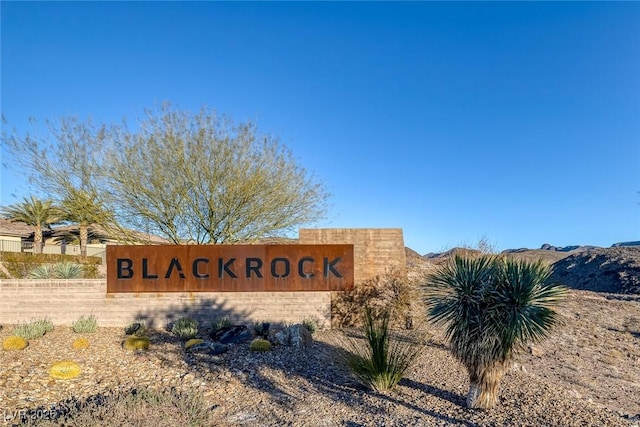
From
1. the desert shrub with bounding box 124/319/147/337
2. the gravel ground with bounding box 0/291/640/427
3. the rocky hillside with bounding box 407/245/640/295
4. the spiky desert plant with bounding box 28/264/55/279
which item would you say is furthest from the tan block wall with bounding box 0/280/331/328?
the rocky hillside with bounding box 407/245/640/295

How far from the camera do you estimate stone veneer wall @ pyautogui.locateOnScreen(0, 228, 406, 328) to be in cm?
1092

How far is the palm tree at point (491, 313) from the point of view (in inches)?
200

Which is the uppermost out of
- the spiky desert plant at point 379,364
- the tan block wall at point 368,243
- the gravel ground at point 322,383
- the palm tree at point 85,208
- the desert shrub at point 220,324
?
the palm tree at point 85,208

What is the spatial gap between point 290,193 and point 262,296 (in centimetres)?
519

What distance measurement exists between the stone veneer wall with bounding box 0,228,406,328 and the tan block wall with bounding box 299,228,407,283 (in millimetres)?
1483

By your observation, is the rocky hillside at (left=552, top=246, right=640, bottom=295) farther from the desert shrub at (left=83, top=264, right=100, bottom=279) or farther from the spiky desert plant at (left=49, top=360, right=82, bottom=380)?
the spiky desert plant at (left=49, top=360, right=82, bottom=380)

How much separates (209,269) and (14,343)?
14.6ft

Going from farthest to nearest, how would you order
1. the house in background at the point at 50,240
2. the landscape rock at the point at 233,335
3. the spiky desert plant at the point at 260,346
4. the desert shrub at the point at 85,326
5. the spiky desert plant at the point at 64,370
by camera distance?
1. the house in background at the point at 50,240
2. the desert shrub at the point at 85,326
3. the landscape rock at the point at 233,335
4. the spiky desert plant at the point at 260,346
5. the spiky desert plant at the point at 64,370

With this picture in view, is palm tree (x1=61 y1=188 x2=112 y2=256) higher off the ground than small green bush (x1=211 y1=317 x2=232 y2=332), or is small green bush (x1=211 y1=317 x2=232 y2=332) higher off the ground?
palm tree (x1=61 y1=188 x2=112 y2=256)

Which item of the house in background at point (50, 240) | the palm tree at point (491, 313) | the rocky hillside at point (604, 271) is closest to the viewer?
the palm tree at point (491, 313)

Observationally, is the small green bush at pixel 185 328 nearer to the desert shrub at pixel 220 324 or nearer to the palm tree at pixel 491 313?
the desert shrub at pixel 220 324

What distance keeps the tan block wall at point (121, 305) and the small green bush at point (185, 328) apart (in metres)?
0.42

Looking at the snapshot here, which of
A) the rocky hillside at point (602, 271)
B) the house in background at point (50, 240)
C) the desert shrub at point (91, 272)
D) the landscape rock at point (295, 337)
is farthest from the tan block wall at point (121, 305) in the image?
the house in background at point (50, 240)

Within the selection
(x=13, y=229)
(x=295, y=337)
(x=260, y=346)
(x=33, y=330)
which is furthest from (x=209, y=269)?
(x=13, y=229)
